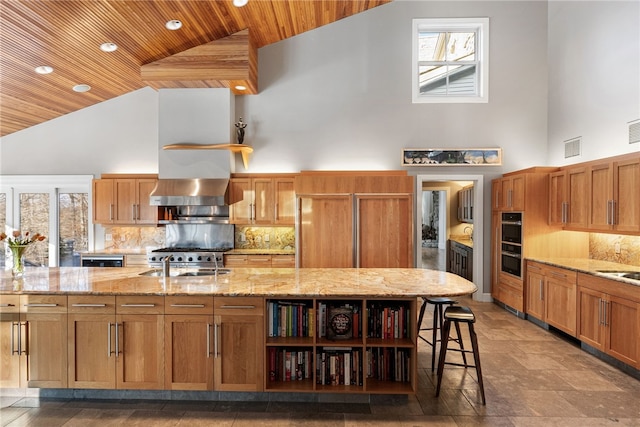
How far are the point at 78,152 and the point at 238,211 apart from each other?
3060mm

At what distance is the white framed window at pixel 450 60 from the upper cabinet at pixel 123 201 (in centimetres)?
468

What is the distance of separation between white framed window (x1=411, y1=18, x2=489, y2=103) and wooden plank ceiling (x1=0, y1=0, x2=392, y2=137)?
3.32ft

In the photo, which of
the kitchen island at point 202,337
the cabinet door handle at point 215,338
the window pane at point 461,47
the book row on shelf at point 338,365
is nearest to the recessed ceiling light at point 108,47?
the kitchen island at point 202,337

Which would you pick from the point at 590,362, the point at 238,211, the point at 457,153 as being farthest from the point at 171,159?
the point at 590,362

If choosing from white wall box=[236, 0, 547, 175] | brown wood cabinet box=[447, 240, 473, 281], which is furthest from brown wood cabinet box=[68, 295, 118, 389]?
brown wood cabinet box=[447, 240, 473, 281]

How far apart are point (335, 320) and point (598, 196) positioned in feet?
11.2

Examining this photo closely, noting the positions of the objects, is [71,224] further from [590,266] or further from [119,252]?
[590,266]

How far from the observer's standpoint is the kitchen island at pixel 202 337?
2.78 meters

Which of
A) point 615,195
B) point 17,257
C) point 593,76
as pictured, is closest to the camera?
point 17,257

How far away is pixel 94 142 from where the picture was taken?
621 centimetres

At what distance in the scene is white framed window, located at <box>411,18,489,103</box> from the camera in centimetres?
606

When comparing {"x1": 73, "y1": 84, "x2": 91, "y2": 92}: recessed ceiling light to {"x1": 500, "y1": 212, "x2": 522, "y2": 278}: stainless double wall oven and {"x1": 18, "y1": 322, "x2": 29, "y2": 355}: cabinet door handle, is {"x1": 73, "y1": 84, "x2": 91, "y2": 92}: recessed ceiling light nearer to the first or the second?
{"x1": 18, "y1": 322, "x2": 29, "y2": 355}: cabinet door handle

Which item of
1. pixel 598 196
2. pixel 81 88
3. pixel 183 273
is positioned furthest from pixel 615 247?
pixel 81 88

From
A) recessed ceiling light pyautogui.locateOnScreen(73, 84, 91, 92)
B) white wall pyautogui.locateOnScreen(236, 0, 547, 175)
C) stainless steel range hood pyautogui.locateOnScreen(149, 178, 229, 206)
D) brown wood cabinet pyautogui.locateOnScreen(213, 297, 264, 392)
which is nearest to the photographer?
brown wood cabinet pyautogui.locateOnScreen(213, 297, 264, 392)
